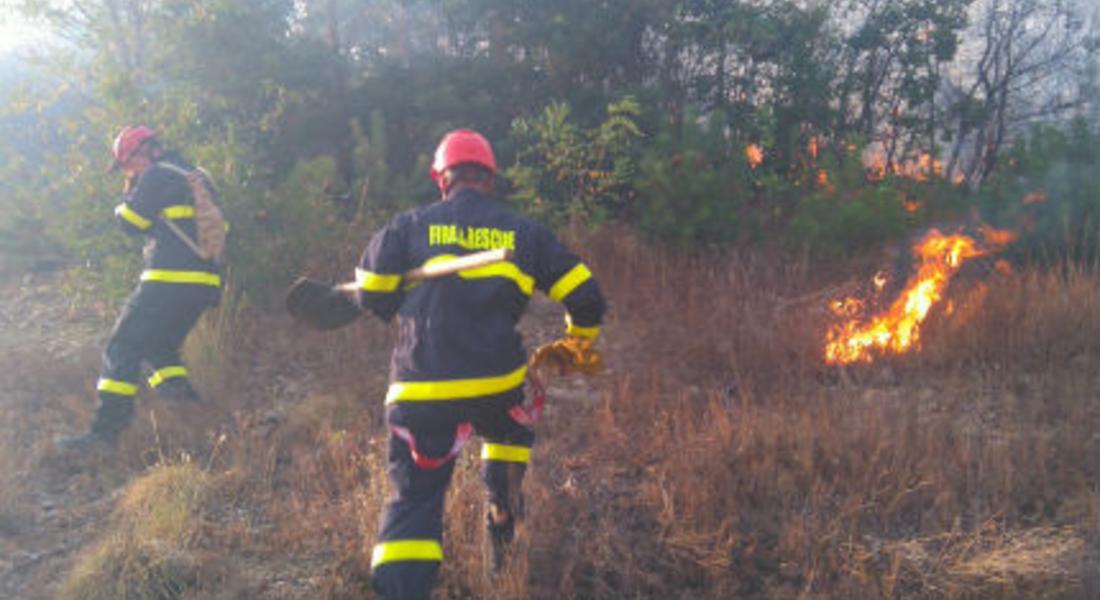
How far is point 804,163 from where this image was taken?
7.95 metres

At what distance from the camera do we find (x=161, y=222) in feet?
18.7

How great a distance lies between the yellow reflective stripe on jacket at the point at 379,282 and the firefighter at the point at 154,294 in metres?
2.78

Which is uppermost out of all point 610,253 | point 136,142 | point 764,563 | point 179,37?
point 179,37

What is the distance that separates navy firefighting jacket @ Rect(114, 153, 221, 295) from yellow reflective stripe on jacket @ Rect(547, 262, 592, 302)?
327cm

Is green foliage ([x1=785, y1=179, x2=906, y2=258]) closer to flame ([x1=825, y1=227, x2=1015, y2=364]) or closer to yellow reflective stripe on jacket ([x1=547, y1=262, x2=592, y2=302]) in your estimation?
flame ([x1=825, y1=227, x2=1015, y2=364])

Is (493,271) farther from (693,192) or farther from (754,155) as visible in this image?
(754,155)

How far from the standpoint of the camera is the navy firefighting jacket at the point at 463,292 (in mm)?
3365

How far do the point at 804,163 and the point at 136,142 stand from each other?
5403 millimetres

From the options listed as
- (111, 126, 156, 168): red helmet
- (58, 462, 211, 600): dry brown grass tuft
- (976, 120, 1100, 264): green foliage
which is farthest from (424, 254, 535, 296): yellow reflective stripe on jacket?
(976, 120, 1100, 264): green foliage

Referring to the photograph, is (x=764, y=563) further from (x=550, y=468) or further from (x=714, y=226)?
(x=714, y=226)

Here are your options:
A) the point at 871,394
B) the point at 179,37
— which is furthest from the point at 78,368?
the point at 871,394

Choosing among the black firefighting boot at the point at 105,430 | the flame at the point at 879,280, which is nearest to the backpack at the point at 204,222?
the black firefighting boot at the point at 105,430

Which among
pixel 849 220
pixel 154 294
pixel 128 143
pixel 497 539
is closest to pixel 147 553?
pixel 497 539

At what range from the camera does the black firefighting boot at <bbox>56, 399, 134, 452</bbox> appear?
5.46m
